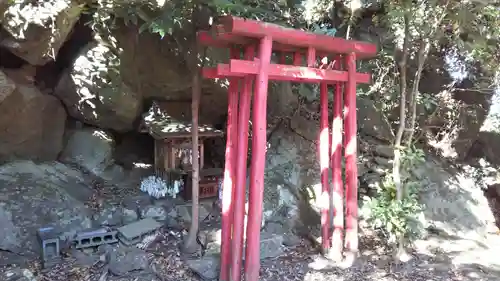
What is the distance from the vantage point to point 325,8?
8477 mm

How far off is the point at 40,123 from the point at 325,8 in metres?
6.62

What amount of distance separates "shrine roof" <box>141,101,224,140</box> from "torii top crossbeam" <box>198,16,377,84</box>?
237 centimetres

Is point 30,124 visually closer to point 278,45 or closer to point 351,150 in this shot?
point 278,45

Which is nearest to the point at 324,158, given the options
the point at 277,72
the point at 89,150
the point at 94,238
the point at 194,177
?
the point at 277,72

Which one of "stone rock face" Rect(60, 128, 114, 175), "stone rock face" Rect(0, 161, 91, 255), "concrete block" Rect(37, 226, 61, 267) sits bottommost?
"concrete block" Rect(37, 226, 61, 267)

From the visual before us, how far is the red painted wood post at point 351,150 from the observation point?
5957mm

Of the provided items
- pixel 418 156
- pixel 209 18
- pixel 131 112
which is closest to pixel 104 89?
pixel 131 112

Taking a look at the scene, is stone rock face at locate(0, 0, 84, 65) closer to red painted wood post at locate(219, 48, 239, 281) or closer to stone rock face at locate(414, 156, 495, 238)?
red painted wood post at locate(219, 48, 239, 281)

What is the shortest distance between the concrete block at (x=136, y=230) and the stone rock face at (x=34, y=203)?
2.50 feet

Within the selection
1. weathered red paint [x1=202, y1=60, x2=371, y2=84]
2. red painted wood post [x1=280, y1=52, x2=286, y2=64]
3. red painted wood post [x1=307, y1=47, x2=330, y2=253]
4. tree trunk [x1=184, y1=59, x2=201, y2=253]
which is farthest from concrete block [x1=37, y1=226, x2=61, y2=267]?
red painted wood post [x1=280, y1=52, x2=286, y2=64]

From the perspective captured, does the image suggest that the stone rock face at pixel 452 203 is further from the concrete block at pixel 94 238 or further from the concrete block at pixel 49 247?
the concrete block at pixel 49 247

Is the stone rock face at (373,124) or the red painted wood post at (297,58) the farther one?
the stone rock face at (373,124)

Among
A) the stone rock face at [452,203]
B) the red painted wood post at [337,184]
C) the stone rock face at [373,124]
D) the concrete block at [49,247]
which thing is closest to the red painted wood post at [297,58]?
the red painted wood post at [337,184]

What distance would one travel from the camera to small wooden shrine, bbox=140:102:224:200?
747cm
